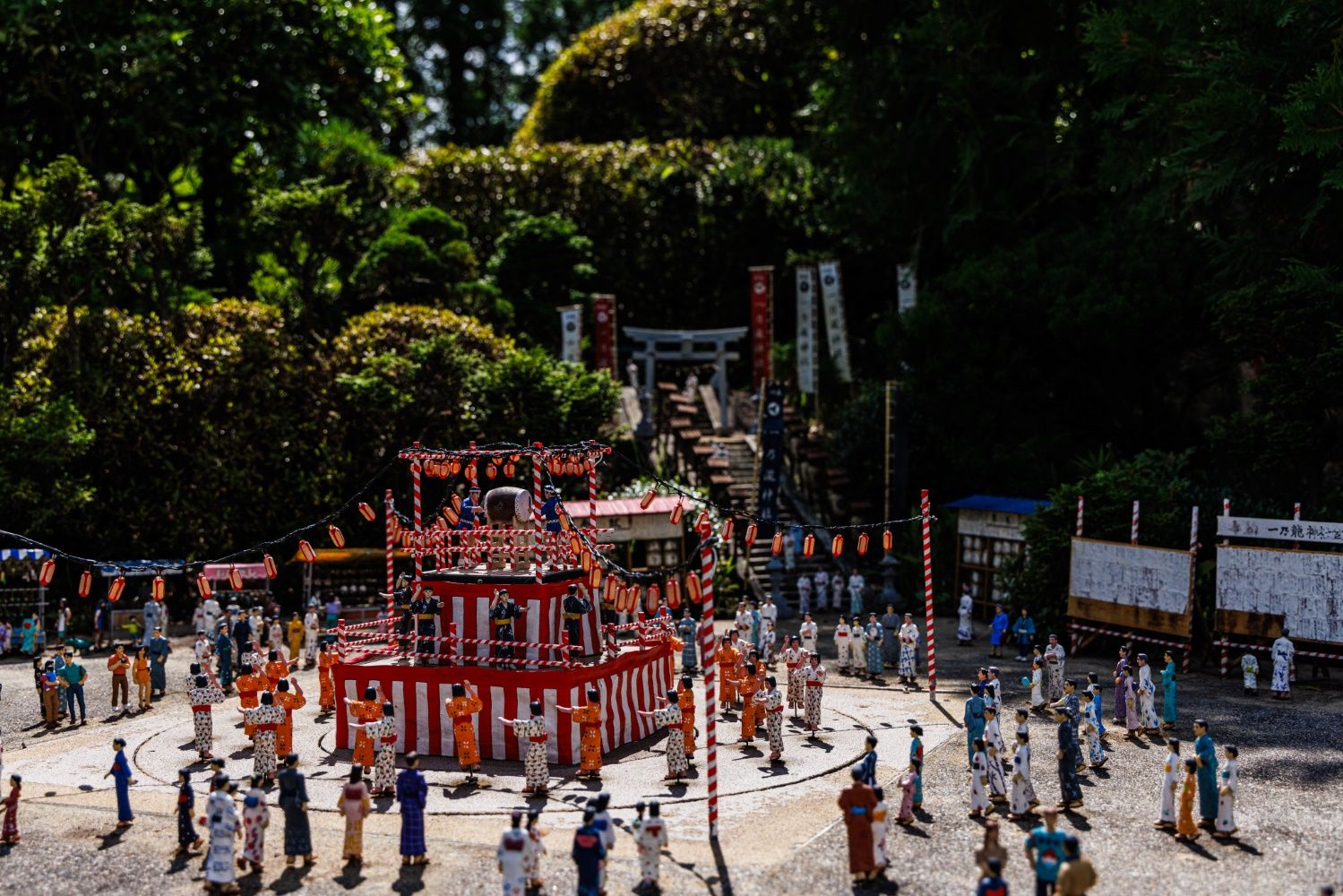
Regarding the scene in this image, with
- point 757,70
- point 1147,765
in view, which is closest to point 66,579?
point 1147,765

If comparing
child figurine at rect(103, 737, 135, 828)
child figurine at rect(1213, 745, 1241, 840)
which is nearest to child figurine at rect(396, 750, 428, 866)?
child figurine at rect(103, 737, 135, 828)

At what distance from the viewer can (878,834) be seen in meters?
15.4

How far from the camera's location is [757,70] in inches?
2228

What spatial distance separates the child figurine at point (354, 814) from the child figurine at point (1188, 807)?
33.8ft

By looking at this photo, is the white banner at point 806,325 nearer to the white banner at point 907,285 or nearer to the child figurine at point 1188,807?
the white banner at point 907,285

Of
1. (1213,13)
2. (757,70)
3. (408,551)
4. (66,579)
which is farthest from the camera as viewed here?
(757,70)

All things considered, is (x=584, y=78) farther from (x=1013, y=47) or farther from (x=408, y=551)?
(x=408, y=551)

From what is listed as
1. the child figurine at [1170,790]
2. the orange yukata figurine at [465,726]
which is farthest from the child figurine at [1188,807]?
the orange yukata figurine at [465,726]

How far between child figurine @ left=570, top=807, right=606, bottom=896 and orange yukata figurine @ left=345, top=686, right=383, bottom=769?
6.02 meters

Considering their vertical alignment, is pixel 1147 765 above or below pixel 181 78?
below

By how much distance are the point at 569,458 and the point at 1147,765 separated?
10.7m

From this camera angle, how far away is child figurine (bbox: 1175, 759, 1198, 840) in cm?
1675

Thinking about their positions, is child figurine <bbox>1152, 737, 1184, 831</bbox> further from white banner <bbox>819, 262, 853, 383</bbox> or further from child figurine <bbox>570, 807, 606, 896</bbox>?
white banner <bbox>819, 262, 853, 383</bbox>

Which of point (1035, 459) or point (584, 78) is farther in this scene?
point (584, 78)
